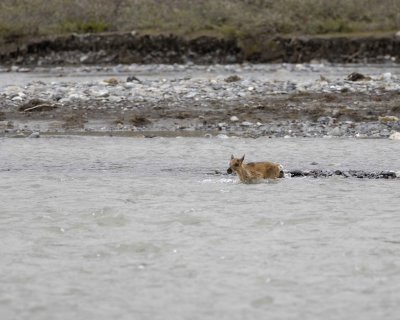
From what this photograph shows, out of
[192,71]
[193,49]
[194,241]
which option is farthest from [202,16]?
[194,241]

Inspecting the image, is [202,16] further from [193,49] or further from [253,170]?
[253,170]

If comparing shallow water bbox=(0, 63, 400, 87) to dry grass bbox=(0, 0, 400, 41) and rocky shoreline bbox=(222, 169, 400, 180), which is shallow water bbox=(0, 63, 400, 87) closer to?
dry grass bbox=(0, 0, 400, 41)

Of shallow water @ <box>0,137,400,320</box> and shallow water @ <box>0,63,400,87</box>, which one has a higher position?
shallow water @ <box>0,137,400,320</box>

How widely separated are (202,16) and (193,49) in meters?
5.75

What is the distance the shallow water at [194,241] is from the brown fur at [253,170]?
0.14 meters

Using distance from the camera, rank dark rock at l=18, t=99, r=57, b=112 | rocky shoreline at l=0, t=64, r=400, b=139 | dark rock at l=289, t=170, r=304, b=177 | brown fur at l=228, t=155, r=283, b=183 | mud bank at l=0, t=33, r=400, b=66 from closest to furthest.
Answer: brown fur at l=228, t=155, r=283, b=183, dark rock at l=289, t=170, r=304, b=177, rocky shoreline at l=0, t=64, r=400, b=139, dark rock at l=18, t=99, r=57, b=112, mud bank at l=0, t=33, r=400, b=66

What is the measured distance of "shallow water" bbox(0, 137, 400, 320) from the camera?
7.90 m

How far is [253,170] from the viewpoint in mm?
13453

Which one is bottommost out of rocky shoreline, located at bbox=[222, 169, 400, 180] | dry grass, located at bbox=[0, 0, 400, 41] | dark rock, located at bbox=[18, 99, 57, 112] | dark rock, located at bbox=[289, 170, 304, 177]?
dry grass, located at bbox=[0, 0, 400, 41]

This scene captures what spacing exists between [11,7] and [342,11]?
17509mm

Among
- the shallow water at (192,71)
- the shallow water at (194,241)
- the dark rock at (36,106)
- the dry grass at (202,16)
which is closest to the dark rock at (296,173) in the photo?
the shallow water at (194,241)

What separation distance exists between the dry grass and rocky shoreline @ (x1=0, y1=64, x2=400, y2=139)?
63.9ft

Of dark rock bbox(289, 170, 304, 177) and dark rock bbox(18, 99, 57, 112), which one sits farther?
dark rock bbox(18, 99, 57, 112)

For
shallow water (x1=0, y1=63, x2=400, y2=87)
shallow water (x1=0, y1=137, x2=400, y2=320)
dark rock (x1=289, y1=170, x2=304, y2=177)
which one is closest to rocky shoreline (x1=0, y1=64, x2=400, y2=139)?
shallow water (x1=0, y1=137, x2=400, y2=320)
